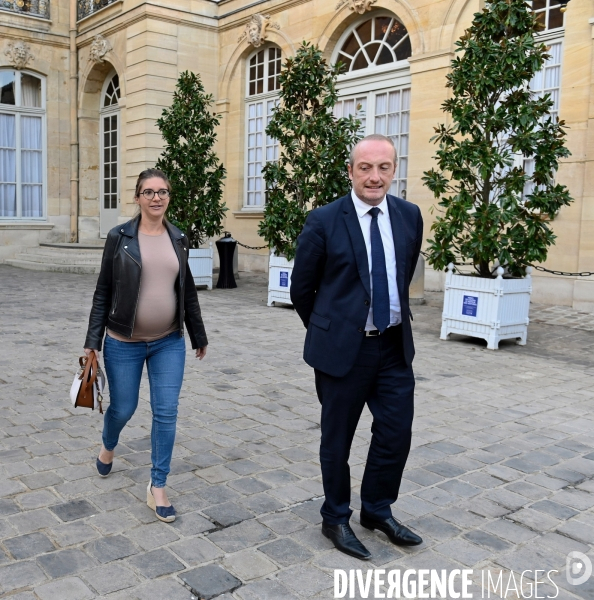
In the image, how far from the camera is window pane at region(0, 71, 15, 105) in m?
19.3

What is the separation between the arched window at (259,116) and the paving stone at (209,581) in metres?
14.2

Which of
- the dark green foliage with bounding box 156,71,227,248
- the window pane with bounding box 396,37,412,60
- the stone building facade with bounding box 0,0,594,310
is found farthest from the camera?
the window pane with bounding box 396,37,412,60

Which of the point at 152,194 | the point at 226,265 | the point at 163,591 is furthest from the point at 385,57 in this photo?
the point at 163,591

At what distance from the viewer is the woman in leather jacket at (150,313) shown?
11.3 ft

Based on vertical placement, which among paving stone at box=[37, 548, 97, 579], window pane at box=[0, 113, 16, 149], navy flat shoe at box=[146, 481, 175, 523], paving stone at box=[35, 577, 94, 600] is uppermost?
window pane at box=[0, 113, 16, 149]

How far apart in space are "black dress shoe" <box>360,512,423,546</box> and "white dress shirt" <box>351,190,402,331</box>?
0.89m

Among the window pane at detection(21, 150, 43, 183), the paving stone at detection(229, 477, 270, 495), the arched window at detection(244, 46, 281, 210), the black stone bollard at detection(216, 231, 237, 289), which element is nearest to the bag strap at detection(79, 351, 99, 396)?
the paving stone at detection(229, 477, 270, 495)

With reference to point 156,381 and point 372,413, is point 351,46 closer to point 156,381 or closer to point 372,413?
point 156,381

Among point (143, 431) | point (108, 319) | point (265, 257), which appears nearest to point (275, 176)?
point (265, 257)

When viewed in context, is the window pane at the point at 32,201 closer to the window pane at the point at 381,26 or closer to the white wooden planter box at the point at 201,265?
the white wooden planter box at the point at 201,265

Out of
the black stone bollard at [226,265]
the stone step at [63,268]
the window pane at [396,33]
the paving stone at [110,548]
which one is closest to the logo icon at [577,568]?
the paving stone at [110,548]

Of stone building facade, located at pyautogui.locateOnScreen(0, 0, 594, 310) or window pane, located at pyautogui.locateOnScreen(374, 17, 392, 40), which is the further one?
window pane, located at pyautogui.locateOnScreen(374, 17, 392, 40)

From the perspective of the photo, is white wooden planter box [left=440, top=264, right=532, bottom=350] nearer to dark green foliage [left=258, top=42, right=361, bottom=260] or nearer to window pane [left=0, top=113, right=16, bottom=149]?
dark green foliage [left=258, top=42, right=361, bottom=260]

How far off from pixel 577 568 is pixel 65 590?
207 centimetres
